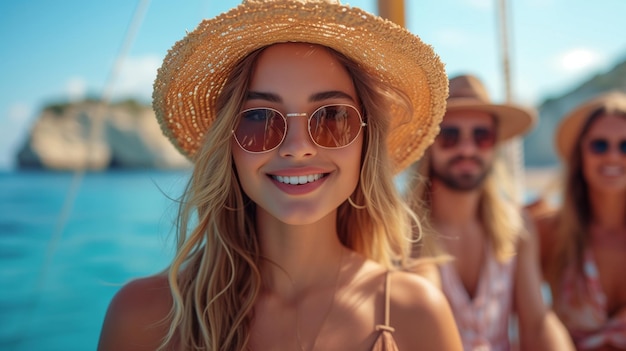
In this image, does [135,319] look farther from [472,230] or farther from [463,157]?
[472,230]

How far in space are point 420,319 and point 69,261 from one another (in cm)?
751

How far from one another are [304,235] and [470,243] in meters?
1.35

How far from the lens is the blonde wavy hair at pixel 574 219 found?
294cm

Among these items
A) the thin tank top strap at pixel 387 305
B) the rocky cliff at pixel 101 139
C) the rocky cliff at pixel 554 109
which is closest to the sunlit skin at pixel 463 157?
the thin tank top strap at pixel 387 305

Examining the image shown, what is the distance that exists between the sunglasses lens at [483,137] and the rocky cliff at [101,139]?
2796 cm

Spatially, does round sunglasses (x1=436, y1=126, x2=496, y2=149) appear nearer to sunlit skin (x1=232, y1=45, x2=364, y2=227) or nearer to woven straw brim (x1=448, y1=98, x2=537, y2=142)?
woven straw brim (x1=448, y1=98, x2=537, y2=142)

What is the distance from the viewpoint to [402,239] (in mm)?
1683

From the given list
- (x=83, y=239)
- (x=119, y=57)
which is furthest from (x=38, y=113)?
(x=119, y=57)

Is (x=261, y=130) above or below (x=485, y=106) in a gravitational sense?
below

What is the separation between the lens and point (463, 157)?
2457mm

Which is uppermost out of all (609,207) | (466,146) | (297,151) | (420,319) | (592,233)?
(466,146)

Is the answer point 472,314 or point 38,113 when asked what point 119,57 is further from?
point 38,113

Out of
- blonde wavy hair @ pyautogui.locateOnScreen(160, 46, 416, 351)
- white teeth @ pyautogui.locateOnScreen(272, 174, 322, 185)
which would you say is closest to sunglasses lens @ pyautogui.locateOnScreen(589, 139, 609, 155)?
blonde wavy hair @ pyautogui.locateOnScreen(160, 46, 416, 351)

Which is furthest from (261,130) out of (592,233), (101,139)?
(101,139)
